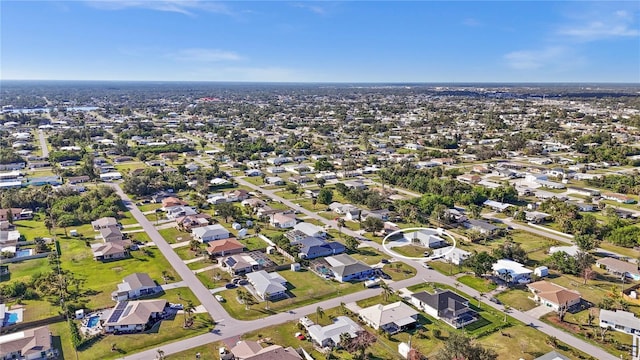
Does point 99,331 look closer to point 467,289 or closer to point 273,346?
point 273,346

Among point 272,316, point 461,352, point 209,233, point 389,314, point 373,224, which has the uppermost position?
point 461,352

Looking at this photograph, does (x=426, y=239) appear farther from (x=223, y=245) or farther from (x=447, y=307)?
(x=223, y=245)

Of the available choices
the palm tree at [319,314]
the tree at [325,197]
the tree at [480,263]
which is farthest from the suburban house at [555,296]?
the tree at [325,197]

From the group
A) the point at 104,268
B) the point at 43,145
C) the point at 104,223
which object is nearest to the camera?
the point at 104,268

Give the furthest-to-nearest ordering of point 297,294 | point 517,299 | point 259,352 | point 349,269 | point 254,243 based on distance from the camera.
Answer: point 254,243
point 349,269
point 297,294
point 517,299
point 259,352

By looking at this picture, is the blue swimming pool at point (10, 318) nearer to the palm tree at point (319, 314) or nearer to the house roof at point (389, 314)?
the palm tree at point (319, 314)

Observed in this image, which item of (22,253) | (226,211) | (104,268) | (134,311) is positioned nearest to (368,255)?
(226,211)

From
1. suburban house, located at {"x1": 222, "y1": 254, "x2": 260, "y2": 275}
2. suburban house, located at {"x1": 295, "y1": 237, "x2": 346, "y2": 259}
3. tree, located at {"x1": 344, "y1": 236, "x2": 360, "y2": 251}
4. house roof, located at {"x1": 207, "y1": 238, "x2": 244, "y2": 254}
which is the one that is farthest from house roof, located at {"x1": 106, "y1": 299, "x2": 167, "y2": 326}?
tree, located at {"x1": 344, "y1": 236, "x2": 360, "y2": 251}
